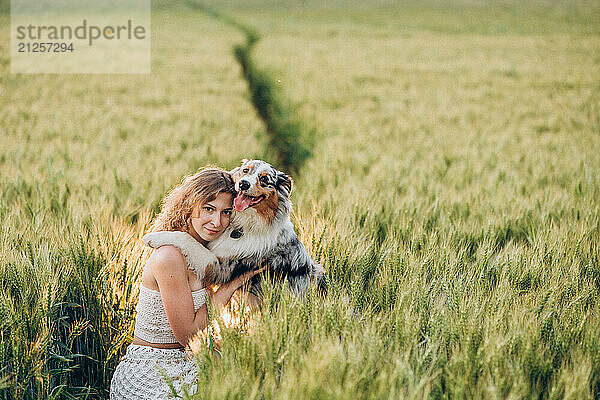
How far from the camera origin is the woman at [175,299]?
2.03 m

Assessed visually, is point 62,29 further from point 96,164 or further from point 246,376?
point 246,376

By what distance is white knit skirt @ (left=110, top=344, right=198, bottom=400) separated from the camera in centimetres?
201

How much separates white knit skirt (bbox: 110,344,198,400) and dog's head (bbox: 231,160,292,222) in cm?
71

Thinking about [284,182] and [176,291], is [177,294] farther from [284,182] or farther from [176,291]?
[284,182]

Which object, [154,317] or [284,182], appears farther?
[284,182]

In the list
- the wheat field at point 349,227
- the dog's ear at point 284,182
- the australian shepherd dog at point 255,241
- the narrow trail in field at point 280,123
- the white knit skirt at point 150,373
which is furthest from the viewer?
the narrow trail in field at point 280,123

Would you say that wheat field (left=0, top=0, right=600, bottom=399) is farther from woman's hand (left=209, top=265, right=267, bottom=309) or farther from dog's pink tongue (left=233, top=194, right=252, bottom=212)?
dog's pink tongue (left=233, top=194, right=252, bottom=212)

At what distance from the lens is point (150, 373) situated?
204 cm

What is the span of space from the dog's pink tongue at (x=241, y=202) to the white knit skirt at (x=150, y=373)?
67cm

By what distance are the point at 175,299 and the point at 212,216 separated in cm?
40

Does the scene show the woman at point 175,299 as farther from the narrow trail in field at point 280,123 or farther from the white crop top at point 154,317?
the narrow trail in field at point 280,123

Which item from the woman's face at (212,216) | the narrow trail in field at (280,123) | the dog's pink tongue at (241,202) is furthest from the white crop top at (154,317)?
the narrow trail in field at (280,123)

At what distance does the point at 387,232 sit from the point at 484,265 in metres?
0.71

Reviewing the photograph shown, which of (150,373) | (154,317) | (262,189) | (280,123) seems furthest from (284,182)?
(280,123)
